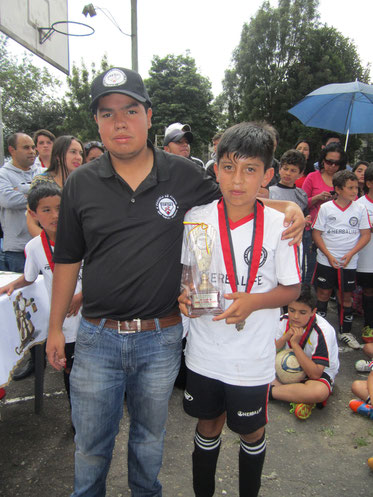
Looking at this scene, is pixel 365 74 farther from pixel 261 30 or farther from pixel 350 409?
pixel 350 409

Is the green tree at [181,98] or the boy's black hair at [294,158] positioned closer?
the boy's black hair at [294,158]

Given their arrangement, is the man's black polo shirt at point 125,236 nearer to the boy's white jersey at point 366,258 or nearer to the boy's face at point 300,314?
the boy's face at point 300,314

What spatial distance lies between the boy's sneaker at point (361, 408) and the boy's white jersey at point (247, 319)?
181 cm

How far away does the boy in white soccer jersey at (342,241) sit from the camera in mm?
4453

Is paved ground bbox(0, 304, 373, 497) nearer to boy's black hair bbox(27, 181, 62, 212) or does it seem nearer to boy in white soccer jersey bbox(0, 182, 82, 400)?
boy in white soccer jersey bbox(0, 182, 82, 400)

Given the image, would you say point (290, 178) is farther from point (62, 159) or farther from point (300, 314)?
point (62, 159)

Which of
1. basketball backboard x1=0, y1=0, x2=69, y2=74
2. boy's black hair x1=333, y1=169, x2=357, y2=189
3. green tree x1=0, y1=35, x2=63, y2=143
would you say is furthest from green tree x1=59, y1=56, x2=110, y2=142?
boy's black hair x1=333, y1=169, x2=357, y2=189

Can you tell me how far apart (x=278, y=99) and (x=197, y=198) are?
29.4 m

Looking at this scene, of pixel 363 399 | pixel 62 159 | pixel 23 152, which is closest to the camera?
pixel 363 399

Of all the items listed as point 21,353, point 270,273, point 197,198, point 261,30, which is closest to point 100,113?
point 197,198

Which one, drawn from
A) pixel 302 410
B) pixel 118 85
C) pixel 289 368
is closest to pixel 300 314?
pixel 289 368

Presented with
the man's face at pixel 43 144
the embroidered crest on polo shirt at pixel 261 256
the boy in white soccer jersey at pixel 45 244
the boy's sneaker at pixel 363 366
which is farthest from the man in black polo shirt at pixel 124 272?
the man's face at pixel 43 144

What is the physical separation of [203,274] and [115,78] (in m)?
1.02

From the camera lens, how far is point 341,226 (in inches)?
177
